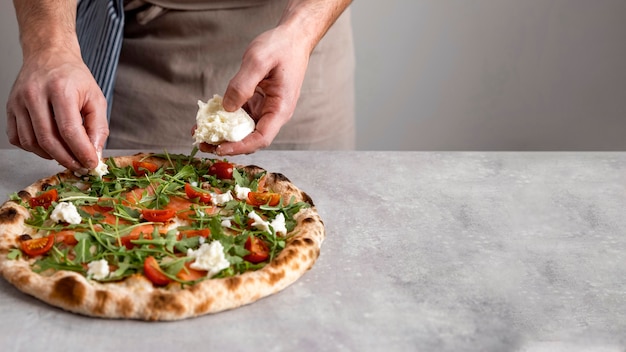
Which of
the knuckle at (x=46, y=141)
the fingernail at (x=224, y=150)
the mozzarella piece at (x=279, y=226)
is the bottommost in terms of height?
the mozzarella piece at (x=279, y=226)

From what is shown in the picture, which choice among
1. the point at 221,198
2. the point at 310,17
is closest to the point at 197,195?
the point at 221,198

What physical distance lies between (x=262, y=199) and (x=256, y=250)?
0.93 feet

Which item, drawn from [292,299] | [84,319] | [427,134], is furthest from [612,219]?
[427,134]

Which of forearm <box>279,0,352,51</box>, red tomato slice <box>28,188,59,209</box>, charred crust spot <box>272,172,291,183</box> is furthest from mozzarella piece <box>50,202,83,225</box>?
forearm <box>279,0,352,51</box>

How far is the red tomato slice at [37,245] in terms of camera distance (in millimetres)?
1869

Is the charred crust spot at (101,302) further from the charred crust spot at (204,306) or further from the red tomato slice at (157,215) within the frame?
the red tomato slice at (157,215)

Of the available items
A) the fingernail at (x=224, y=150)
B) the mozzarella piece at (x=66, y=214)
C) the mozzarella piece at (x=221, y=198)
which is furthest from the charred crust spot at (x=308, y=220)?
the mozzarella piece at (x=66, y=214)

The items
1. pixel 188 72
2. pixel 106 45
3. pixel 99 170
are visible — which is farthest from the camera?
pixel 188 72

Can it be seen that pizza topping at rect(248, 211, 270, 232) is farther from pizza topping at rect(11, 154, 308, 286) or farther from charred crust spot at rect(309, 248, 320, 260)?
charred crust spot at rect(309, 248, 320, 260)

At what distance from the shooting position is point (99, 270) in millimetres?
1765

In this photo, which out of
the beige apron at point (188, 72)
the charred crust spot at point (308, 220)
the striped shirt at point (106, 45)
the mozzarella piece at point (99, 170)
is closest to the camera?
the charred crust spot at point (308, 220)

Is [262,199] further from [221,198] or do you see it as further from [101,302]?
[101,302]

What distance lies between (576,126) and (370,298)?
11.9ft

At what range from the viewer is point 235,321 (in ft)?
5.64
